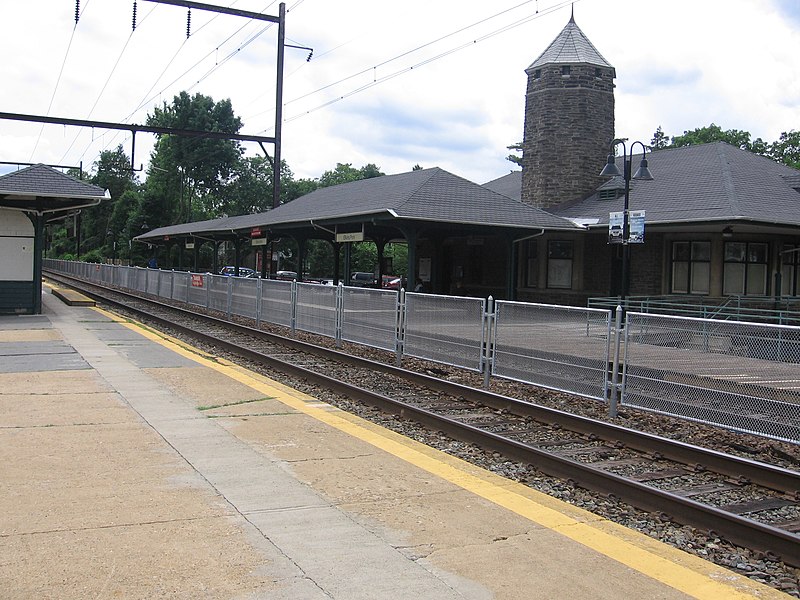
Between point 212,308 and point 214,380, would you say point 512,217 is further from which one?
point 214,380

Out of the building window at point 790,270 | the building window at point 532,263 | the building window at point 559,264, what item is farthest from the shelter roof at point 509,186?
the building window at point 790,270

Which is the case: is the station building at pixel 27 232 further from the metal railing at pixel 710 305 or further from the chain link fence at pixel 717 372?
the chain link fence at pixel 717 372

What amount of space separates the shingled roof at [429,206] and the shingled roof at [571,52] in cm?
664

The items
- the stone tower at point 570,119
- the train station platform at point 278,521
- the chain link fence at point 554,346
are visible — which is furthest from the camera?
the stone tower at point 570,119

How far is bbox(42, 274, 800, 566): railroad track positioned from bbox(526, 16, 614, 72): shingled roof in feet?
62.8

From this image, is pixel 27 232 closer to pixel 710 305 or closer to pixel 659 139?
pixel 710 305

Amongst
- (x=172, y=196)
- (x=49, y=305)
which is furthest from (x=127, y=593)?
(x=172, y=196)

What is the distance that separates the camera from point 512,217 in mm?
23406

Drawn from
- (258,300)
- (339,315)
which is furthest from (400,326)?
(258,300)

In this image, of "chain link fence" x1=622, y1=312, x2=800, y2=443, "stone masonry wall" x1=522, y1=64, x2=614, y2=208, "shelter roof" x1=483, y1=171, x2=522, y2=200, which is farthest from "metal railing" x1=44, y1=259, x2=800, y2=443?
"shelter roof" x1=483, y1=171, x2=522, y2=200

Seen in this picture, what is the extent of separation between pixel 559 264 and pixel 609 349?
17684 mm

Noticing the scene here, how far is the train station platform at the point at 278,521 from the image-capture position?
4344mm

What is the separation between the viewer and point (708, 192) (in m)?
22.8

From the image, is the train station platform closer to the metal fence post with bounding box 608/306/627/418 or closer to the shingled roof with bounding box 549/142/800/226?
the metal fence post with bounding box 608/306/627/418
